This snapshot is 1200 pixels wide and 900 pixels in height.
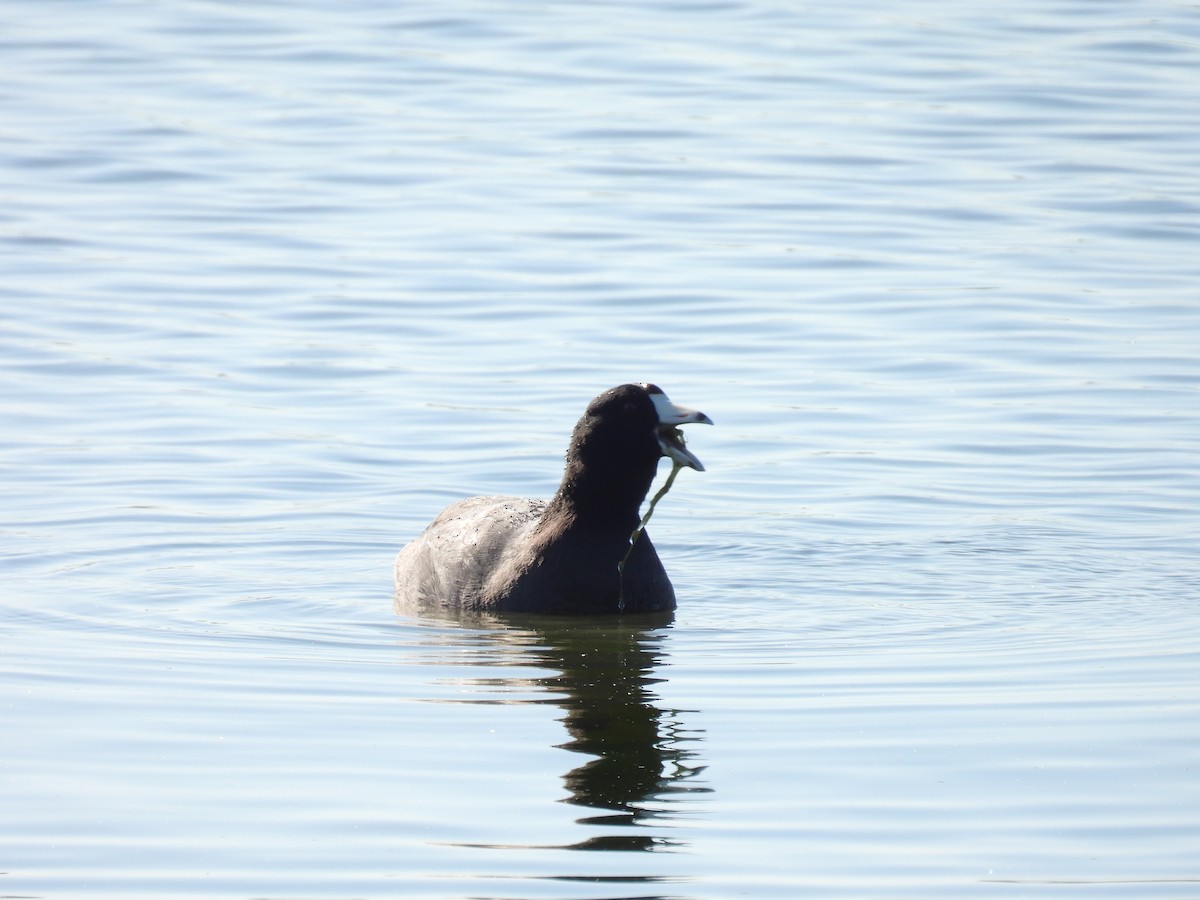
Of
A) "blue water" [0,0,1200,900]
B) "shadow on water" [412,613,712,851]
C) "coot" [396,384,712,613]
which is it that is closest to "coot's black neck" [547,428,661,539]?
"coot" [396,384,712,613]

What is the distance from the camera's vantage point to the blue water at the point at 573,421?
21.8 feet

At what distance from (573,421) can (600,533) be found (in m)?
4.71

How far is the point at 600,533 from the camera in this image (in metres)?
10.3

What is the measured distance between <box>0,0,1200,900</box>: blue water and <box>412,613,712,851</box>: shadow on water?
0.03 metres

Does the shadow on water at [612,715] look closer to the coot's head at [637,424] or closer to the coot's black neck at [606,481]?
the coot's black neck at [606,481]

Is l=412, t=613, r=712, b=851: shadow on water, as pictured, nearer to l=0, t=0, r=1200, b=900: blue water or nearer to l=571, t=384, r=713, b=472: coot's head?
l=0, t=0, r=1200, b=900: blue water

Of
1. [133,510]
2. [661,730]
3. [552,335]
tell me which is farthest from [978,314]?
[661,730]

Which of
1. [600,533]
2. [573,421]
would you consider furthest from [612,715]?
[573,421]

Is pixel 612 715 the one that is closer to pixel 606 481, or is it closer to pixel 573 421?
pixel 606 481

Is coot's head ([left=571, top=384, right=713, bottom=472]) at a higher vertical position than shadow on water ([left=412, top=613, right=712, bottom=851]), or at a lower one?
higher

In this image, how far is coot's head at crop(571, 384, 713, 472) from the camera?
1015 centimetres

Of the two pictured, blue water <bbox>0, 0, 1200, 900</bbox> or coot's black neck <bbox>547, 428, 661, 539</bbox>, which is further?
coot's black neck <bbox>547, 428, 661, 539</bbox>

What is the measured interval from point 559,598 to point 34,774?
11.9 feet

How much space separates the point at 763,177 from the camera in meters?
24.0
